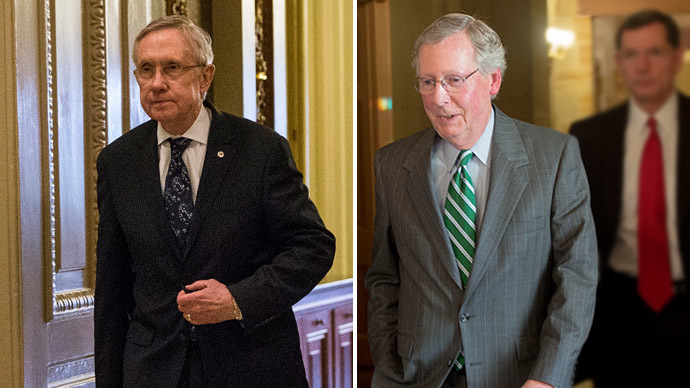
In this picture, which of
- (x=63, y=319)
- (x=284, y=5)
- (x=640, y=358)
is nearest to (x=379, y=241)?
(x=640, y=358)

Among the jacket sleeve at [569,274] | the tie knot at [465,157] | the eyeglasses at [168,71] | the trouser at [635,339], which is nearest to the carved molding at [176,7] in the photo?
the eyeglasses at [168,71]

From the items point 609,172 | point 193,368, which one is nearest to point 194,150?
point 193,368

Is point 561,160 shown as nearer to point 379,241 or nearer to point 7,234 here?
point 379,241

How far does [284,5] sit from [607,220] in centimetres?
136

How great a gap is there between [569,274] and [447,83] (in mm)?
599

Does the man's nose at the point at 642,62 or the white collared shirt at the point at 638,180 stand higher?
the man's nose at the point at 642,62

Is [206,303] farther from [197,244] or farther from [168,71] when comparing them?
[168,71]

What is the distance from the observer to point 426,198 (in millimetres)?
2117

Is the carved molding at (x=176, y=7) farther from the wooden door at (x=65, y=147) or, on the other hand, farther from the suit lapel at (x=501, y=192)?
the suit lapel at (x=501, y=192)

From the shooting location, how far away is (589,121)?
72.7 inches

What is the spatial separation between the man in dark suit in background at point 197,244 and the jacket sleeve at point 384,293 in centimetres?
21

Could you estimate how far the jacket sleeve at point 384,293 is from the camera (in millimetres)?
2197

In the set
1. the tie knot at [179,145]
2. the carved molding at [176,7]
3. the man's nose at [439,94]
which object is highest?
the carved molding at [176,7]

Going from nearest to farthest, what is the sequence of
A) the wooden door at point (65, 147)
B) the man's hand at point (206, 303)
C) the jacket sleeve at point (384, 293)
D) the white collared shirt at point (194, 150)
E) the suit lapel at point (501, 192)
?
the suit lapel at point (501, 192)
the jacket sleeve at point (384, 293)
the man's hand at point (206, 303)
the white collared shirt at point (194, 150)
the wooden door at point (65, 147)
